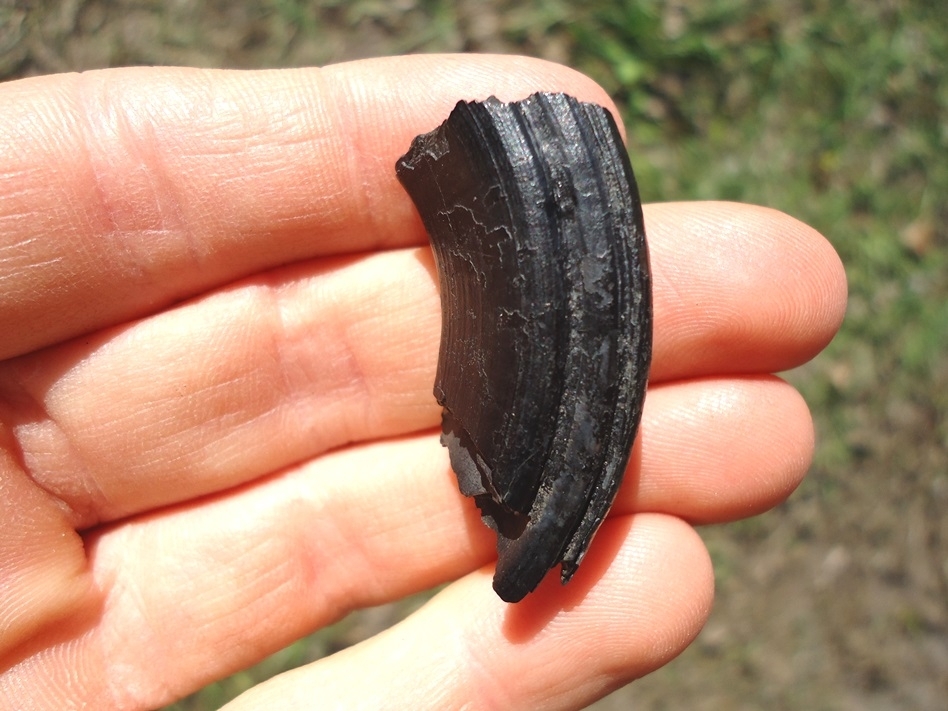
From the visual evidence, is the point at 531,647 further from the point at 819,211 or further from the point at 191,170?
the point at 819,211

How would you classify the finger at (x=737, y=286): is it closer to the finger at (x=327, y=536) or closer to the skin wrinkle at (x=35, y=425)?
the finger at (x=327, y=536)

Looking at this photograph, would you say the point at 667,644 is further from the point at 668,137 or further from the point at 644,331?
the point at 668,137

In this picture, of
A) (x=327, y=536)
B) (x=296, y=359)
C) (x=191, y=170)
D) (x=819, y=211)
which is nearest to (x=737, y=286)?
(x=296, y=359)

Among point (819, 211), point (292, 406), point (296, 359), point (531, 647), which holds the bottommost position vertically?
point (531, 647)

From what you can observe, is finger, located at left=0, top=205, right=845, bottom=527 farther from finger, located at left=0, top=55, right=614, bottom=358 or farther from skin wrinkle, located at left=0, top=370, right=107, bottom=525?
finger, located at left=0, top=55, right=614, bottom=358

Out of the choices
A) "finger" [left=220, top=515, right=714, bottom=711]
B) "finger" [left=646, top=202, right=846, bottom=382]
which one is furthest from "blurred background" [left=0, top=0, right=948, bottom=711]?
Result: "finger" [left=220, top=515, right=714, bottom=711]

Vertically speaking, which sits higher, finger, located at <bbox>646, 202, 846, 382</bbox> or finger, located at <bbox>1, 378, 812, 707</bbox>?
finger, located at <bbox>646, 202, 846, 382</bbox>

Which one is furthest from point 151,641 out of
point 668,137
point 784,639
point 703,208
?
point 668,137
